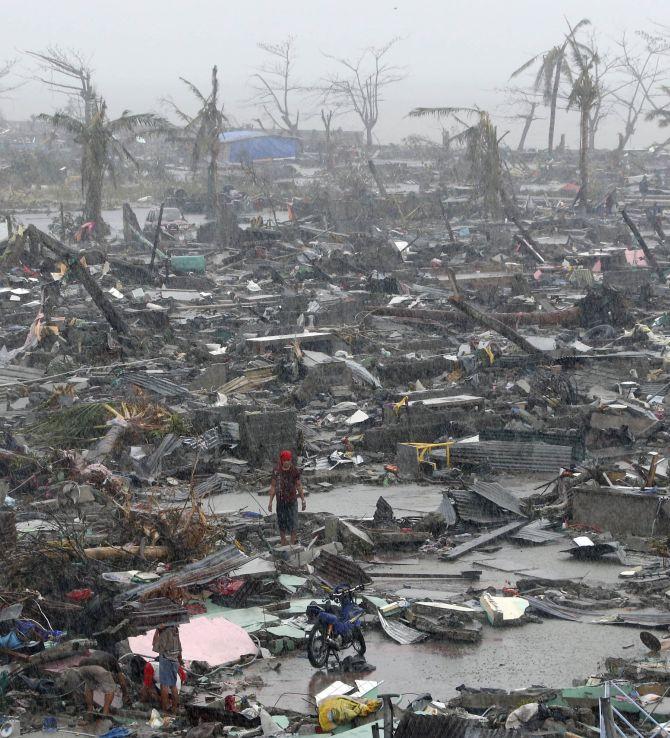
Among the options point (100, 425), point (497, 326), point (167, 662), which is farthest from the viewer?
point (497, 326)

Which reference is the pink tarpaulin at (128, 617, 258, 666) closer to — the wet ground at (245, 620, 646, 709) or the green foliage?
the wet ground at (245, 620, 646, 709)

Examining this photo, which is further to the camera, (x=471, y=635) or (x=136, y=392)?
(x=136, y=392)

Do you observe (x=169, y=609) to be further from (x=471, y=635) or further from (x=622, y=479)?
(x=622, y=479)

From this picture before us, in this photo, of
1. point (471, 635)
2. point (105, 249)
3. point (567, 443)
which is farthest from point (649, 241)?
point (471, 635)

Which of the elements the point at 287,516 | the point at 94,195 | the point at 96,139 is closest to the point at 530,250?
the point at 96,139

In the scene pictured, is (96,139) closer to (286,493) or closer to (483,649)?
(286,493)

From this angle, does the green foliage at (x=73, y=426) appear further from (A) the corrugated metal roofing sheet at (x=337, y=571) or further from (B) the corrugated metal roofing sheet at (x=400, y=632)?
(B) the corrugated metal roofing sheet at (x=400, y=632)

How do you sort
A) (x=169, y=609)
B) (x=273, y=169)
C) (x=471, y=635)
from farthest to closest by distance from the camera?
(x=273, y=169)
(x=471, y=635)
(x=169, y=609)
